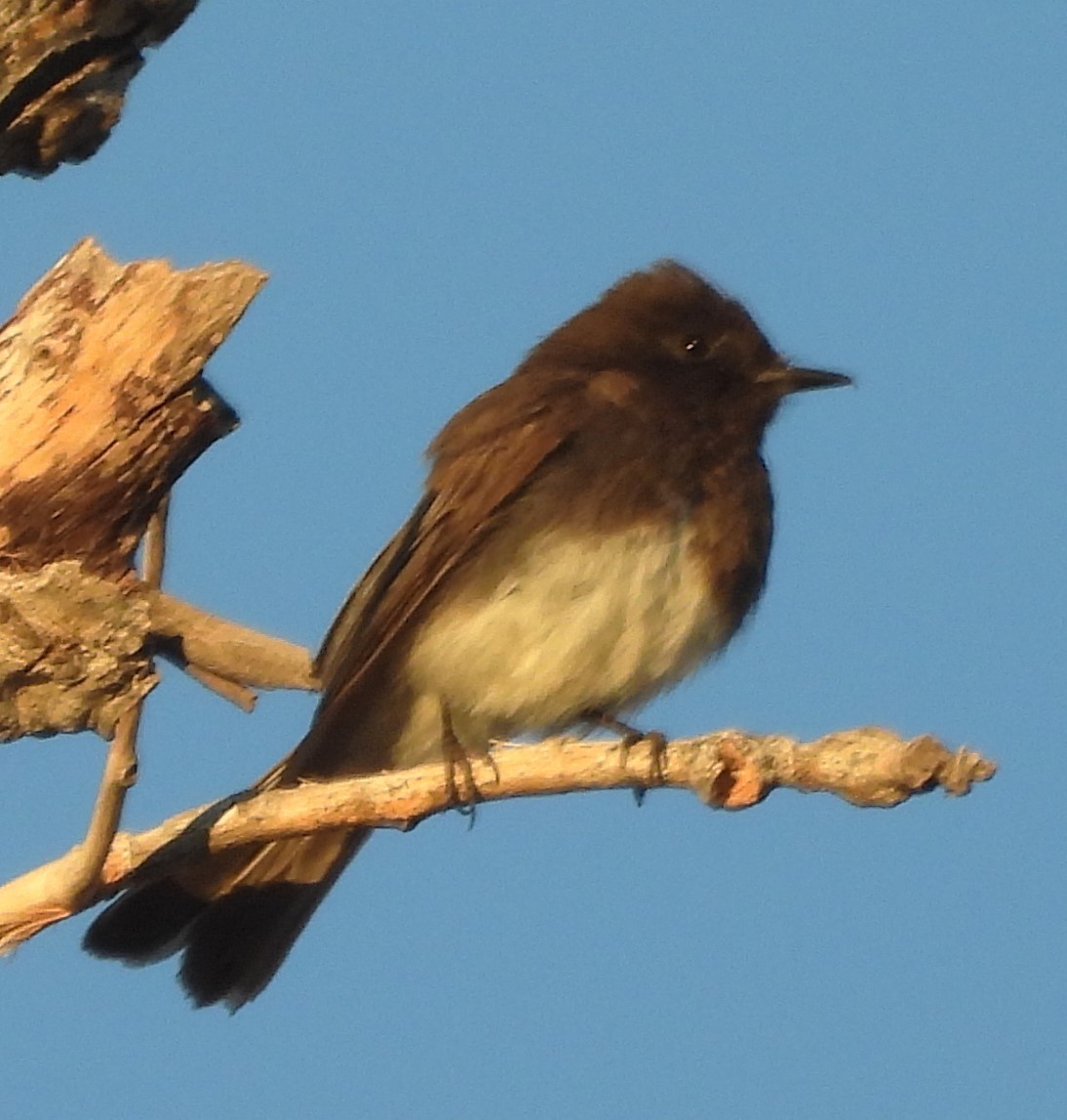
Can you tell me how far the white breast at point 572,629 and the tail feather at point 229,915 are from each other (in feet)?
1.93

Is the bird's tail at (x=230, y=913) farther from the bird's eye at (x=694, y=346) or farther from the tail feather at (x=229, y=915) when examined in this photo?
the bird's eye at (x=694, y=346)

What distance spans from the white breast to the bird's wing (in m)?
0.12

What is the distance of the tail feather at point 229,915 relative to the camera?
5.10 metres

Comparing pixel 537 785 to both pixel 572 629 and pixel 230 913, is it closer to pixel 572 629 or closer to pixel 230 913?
pixel 572 629

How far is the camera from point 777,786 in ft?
12.9

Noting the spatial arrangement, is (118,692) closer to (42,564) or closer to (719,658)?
(42,564)

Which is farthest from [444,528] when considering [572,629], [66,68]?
[66,68]

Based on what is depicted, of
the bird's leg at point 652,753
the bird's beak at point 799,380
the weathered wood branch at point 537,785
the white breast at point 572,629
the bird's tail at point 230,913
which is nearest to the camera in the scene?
the weathered wood branch at point 537,785

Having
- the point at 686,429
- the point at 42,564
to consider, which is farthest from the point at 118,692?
the point at 686,429

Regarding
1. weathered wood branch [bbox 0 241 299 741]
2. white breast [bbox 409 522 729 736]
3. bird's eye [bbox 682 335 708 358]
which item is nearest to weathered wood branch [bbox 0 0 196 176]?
weathered wood branch [bbox 0 241 299 741]

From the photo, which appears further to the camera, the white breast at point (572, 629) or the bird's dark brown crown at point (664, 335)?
the bird's dark brown crown at point (664, 335)

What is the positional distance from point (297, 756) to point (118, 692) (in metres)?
1.03

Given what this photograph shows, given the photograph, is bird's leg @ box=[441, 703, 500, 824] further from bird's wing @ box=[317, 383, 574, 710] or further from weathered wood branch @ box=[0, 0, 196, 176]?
weathered wood branch @ box=[0, 0, 196, 176]

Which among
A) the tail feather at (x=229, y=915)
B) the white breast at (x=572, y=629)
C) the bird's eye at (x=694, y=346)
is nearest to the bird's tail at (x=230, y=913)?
the tail feather at (x=229, y=915)
